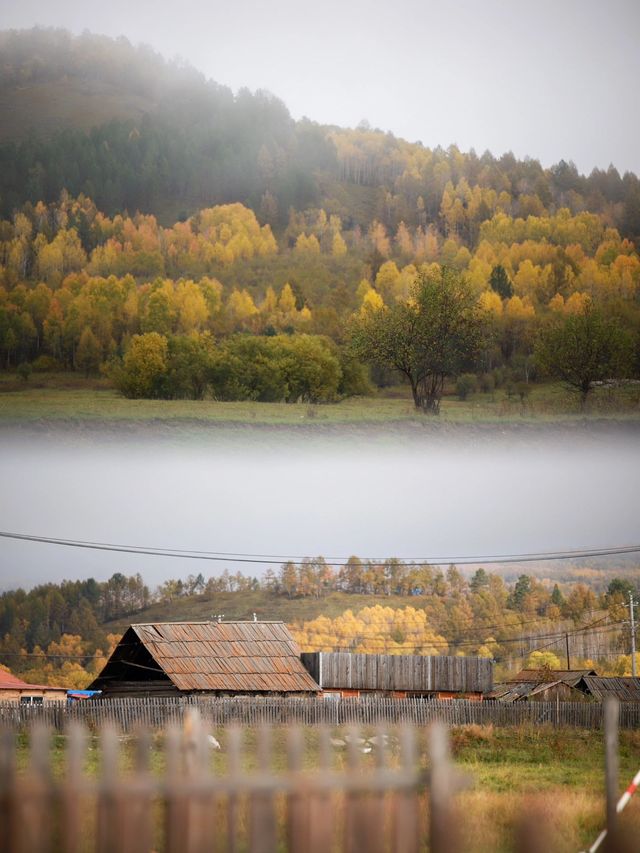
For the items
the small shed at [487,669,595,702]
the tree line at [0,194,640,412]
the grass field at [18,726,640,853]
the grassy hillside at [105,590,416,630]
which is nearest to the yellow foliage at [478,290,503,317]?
the tree line at [0,194,640,412]

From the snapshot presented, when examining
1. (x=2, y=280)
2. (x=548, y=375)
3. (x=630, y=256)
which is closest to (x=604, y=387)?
(x=548, y=375)

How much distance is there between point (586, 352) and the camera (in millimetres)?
47469

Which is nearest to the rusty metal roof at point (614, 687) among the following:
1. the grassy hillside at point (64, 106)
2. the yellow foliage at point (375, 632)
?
the grassy hillside at point (64, 106)

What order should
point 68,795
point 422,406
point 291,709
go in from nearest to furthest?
point 68,795
point 291,709
point 422,406

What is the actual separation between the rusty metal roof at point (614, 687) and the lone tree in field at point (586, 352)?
1196 cm

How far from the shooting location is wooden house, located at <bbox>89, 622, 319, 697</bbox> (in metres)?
26.2

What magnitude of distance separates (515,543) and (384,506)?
6.19m

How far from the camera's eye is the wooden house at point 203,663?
86.0 ft

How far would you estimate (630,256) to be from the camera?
50125 millimetres

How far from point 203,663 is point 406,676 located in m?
7.56

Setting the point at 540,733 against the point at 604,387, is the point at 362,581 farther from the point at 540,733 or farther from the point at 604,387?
the point at 540,733

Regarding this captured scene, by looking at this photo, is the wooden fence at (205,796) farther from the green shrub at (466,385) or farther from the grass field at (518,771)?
the green shrub at (466,385)

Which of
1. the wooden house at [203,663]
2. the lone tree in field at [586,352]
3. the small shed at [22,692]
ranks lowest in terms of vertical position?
the small shed at [22,692]

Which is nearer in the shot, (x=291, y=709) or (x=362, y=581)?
(x=291, y=709)
